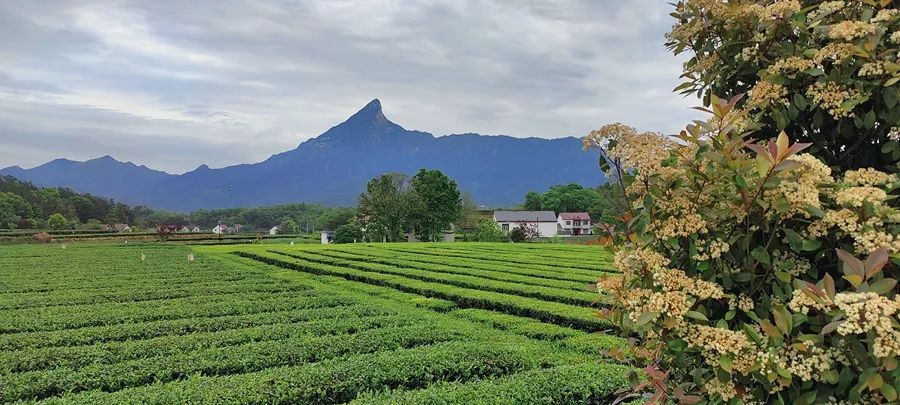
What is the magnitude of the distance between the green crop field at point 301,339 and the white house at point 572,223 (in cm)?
7100

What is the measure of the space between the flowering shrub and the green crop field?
134 cm

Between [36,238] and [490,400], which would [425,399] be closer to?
[490,400]

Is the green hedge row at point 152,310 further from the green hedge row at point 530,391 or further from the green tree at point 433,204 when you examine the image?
the green tree at point 433,204

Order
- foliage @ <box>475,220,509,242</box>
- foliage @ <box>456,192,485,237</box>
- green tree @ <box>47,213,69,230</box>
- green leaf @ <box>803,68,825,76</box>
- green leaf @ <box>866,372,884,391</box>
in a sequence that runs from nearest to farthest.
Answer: green leaf @ <box>866,372,884,391</box> < green leaf @ <box>803,68,825,76</box> < foliage @ <box>475,220,509,242</box> < green tree @ <box>47,213,69,230</box> < foliage @ <box>456,192,485,237</box>

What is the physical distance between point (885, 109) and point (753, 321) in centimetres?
87

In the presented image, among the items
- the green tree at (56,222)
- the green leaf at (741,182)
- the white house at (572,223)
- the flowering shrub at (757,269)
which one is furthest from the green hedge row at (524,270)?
the white house at (572,223)

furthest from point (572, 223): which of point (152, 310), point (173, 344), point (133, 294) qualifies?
point (173, 344)

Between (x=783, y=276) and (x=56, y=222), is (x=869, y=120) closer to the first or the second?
(x=783, y=276)

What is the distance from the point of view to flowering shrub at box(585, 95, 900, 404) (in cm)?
159

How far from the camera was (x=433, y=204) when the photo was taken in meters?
61.8

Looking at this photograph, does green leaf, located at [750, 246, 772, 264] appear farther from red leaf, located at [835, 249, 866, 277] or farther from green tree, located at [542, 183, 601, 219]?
green tree, located at [542, 183, 601, 219]

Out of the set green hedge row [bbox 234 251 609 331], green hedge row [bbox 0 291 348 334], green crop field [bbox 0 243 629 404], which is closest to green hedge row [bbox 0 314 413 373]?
green crop field [bbox 0 243 629 404]

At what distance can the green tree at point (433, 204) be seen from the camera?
60.8 metres

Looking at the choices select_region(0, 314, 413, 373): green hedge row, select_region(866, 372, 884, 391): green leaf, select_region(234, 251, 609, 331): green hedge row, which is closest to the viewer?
select_region(866, 372, 884, 391): green leaf
